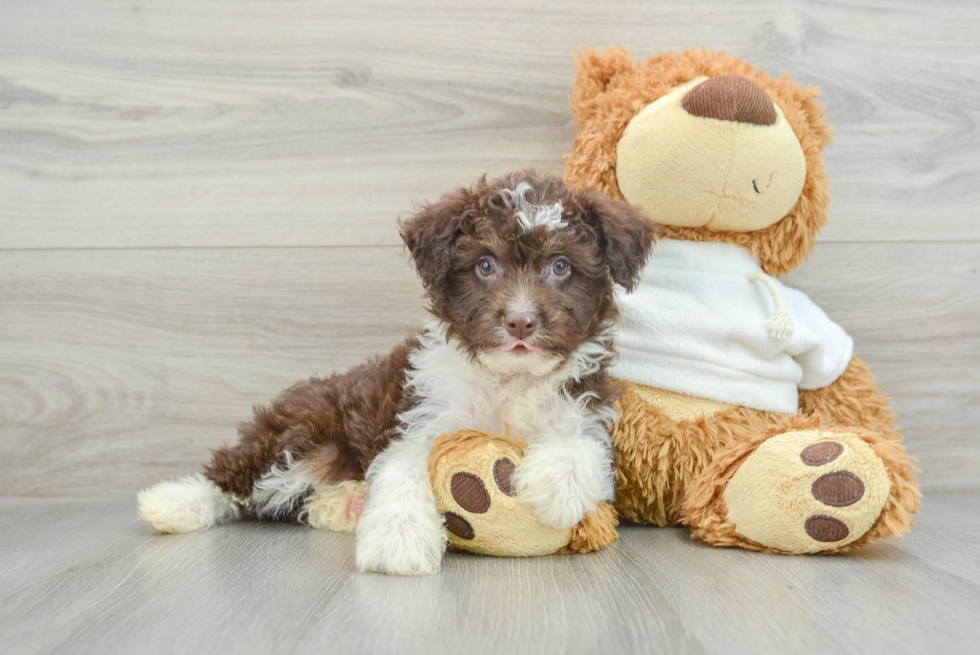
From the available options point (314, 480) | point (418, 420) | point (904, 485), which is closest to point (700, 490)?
point (904, 485)

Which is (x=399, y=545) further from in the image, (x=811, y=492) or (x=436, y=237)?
(x=811, y=492)

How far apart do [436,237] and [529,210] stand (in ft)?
0.65

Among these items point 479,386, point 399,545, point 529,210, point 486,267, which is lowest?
point 399,545

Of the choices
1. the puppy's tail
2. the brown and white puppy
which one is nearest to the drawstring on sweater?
the brown and white puppy

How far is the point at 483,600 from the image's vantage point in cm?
129

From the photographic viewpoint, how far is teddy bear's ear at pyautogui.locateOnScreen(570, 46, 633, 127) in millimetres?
2066

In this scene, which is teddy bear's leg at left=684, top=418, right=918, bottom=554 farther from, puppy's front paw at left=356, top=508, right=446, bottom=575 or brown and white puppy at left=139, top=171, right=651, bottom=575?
puppy's front paw at left=356, top=508, right=446, bottom=575

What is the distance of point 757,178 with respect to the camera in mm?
1857

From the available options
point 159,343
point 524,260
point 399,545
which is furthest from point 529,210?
point 159,343

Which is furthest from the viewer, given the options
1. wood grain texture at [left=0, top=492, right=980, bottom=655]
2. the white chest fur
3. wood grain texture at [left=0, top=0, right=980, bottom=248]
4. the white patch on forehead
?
wood grain texture at [left=0, top=0, right=980, bottom=248]

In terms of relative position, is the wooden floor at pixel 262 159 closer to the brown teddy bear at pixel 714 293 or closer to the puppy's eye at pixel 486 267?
the brown teddy bear at pixel 714 293

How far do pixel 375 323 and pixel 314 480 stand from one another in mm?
635

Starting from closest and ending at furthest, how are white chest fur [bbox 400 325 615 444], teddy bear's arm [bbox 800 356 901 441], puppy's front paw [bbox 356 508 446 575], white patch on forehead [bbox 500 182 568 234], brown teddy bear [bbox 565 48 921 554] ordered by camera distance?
puppy's front paw [bbox 356 508 446 575]
white patch on forehead [bbox 500 182 568 234]
white chest fur [bbox 400 325 615 444]
brown teddy bear [bbox 565 48 921 554]
teddy bear's arm [bbox 800 356 901 441]

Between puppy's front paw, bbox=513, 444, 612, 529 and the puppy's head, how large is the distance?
0.18 meters
